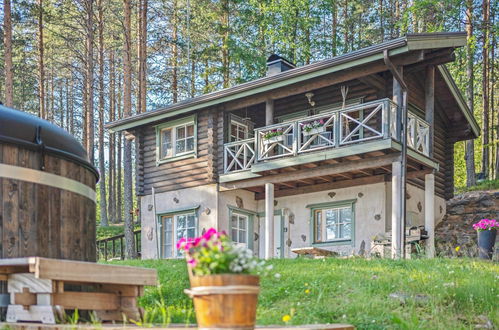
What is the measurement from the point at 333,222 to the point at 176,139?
520 centimetres

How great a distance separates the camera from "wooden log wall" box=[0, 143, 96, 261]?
5.84 meters

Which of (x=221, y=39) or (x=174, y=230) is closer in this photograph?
(x=174, y=230)

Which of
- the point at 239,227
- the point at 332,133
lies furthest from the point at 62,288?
the point at 239,227

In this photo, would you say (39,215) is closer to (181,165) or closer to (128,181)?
(181,165)

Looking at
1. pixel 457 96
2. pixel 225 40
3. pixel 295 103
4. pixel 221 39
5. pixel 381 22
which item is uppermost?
pixel 381 22

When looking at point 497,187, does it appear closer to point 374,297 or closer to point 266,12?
point 266,12

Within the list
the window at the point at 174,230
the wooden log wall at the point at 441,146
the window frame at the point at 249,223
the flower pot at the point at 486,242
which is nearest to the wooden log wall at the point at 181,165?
the window at the point at 174,230

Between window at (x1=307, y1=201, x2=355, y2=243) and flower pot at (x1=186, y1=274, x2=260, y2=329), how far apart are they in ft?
37.7

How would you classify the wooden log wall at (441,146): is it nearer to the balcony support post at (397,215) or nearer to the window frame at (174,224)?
the balcony support post at (397,215)

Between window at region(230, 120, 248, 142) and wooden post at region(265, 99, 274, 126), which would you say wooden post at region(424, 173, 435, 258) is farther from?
window at region(230, 120, 248, 142)

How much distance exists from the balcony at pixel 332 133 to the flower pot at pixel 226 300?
942 cm

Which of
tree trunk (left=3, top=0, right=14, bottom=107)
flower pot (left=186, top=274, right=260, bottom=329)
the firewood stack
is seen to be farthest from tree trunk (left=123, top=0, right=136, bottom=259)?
flower pot (left=186, top=274, right=260, bottom=329)

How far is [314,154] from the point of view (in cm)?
1325

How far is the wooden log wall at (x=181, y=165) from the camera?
→ 52.3 ft
